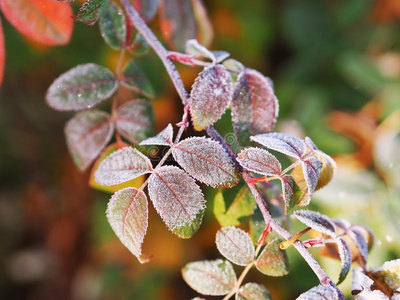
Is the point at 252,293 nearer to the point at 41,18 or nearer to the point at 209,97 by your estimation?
the point at 209,97

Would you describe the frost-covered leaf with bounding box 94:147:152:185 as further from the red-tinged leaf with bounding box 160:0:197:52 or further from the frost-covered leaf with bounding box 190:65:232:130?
the red-tinged leaf with bounding box 160:0:197:52

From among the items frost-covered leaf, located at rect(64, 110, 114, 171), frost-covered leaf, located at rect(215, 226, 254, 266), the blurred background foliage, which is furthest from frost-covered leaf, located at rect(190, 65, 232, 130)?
the blurred background foliage

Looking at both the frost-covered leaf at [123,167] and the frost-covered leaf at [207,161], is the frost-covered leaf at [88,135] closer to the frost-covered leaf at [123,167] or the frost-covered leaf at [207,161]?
the frost-covered leaf at [123,167]

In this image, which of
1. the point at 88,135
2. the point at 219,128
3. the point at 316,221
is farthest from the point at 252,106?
the point at 219,128

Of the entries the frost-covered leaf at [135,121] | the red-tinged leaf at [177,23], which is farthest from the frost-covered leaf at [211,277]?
the red-tinged leaf at [177,23]

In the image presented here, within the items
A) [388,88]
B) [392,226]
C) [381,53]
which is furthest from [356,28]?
[392,226]

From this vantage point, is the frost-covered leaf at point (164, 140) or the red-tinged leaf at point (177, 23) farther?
the red-tinged leaf at point (177, 23)

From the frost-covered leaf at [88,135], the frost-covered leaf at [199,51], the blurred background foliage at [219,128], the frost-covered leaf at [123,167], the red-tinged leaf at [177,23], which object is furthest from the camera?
the blurred background foliage at [219,128]

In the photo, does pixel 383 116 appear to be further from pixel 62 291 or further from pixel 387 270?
pixel 62 291
